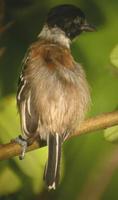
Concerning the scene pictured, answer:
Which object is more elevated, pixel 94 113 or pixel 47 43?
pixel 47 43

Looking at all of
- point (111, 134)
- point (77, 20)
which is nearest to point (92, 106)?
point (111, 134)

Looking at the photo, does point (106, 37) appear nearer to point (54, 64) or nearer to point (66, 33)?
point (66, 33)

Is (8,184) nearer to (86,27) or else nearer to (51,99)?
(51,99)

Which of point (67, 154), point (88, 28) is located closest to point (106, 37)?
point (88, 28)

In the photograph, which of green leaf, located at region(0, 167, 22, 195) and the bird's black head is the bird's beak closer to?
the bird's black head

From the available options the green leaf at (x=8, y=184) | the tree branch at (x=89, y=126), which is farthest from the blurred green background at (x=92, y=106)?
the tree branch at (x=89, y=126)
